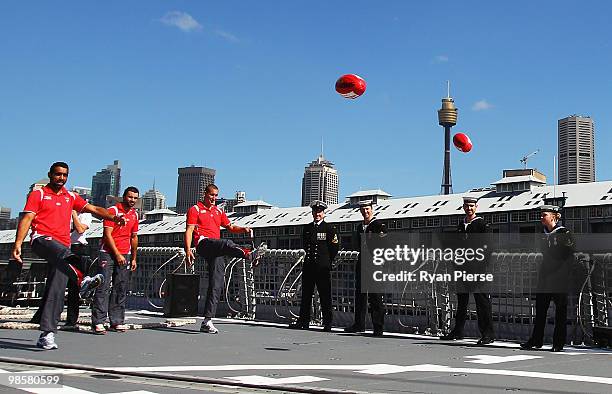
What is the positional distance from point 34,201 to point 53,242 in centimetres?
45

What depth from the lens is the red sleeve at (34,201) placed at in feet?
21.6

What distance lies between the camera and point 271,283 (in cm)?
1191

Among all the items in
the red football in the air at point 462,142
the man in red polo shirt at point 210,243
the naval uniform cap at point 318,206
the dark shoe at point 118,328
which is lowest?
the dark shoe at point 118,328

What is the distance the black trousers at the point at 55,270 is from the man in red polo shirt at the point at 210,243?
7.58 ft

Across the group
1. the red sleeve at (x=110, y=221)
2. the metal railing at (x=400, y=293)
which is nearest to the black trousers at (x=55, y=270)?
the red sleeve at (x=110, y=221)

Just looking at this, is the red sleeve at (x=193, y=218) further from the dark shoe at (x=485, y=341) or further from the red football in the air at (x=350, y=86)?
the red football in the air at (x=350, y=86)

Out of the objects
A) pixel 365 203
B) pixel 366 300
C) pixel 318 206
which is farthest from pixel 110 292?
pixel 365 203

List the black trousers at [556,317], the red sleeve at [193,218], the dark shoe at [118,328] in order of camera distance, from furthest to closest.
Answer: the red sleeve at [193,218] < the dark shoe at [118,328] < the black trousers at [556,317]

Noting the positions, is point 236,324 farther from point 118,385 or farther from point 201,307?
point 118,385

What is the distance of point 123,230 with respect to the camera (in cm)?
869

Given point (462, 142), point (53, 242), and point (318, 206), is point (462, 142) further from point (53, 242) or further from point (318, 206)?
point (53, 242)

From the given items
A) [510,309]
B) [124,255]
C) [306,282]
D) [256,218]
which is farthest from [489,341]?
[256,218]

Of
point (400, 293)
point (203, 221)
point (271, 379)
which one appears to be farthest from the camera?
point (400, 293)

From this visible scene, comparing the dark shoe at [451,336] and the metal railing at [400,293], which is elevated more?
the metal railing at [400,293]
